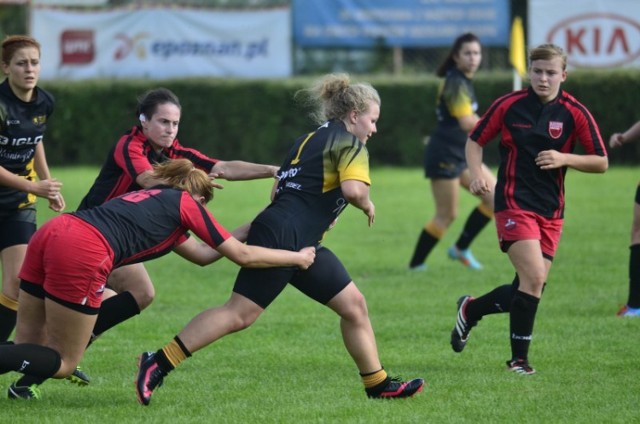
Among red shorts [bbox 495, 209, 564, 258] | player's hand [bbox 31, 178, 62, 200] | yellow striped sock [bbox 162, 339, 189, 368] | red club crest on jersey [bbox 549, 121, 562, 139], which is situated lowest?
yellow striped sock [bbox 162, 339, 189, 368]

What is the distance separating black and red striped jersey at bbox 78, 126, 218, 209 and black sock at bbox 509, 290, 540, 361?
1.91 m

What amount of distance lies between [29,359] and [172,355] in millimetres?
677

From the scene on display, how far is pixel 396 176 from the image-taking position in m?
18.8

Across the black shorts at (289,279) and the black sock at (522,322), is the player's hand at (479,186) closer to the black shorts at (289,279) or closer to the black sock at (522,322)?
the black sock at (522,322)

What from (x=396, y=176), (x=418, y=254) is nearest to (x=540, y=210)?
(x=418, y=254)

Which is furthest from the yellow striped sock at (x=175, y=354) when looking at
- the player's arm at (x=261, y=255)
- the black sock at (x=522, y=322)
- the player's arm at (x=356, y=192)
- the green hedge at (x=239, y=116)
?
the green hedge at (x=239, y=116)

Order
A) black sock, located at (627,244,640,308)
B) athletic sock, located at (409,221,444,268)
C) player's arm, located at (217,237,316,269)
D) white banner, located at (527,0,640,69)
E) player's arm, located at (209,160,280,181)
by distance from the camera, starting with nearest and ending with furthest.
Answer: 1. player's arm, located at (217,237,316,269)
2. player's arm, located at (209,160,280,181)
3. black sock, located at (627,244,640,308)
4. athletic sock, located at (409,221,444,268)
5. white banner, located at (527,0,640,69)

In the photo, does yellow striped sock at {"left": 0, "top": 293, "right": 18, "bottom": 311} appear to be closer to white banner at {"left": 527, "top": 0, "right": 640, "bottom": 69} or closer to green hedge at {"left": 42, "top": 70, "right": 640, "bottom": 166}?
green hedge at {"left": 42, "top": 70, "right": 640, "bottom": 166}

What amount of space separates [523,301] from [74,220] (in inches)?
104

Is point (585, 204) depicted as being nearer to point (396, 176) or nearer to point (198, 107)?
point (396, 176)

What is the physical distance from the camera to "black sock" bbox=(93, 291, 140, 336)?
6.19m

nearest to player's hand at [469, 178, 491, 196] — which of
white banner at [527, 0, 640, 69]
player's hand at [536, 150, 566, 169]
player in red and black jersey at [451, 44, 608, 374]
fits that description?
player in red and black jersey at [451, 44, 608, 374]

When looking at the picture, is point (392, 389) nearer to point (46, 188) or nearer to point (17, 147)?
point (46, 188)

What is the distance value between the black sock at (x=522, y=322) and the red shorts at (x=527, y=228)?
32 cm
